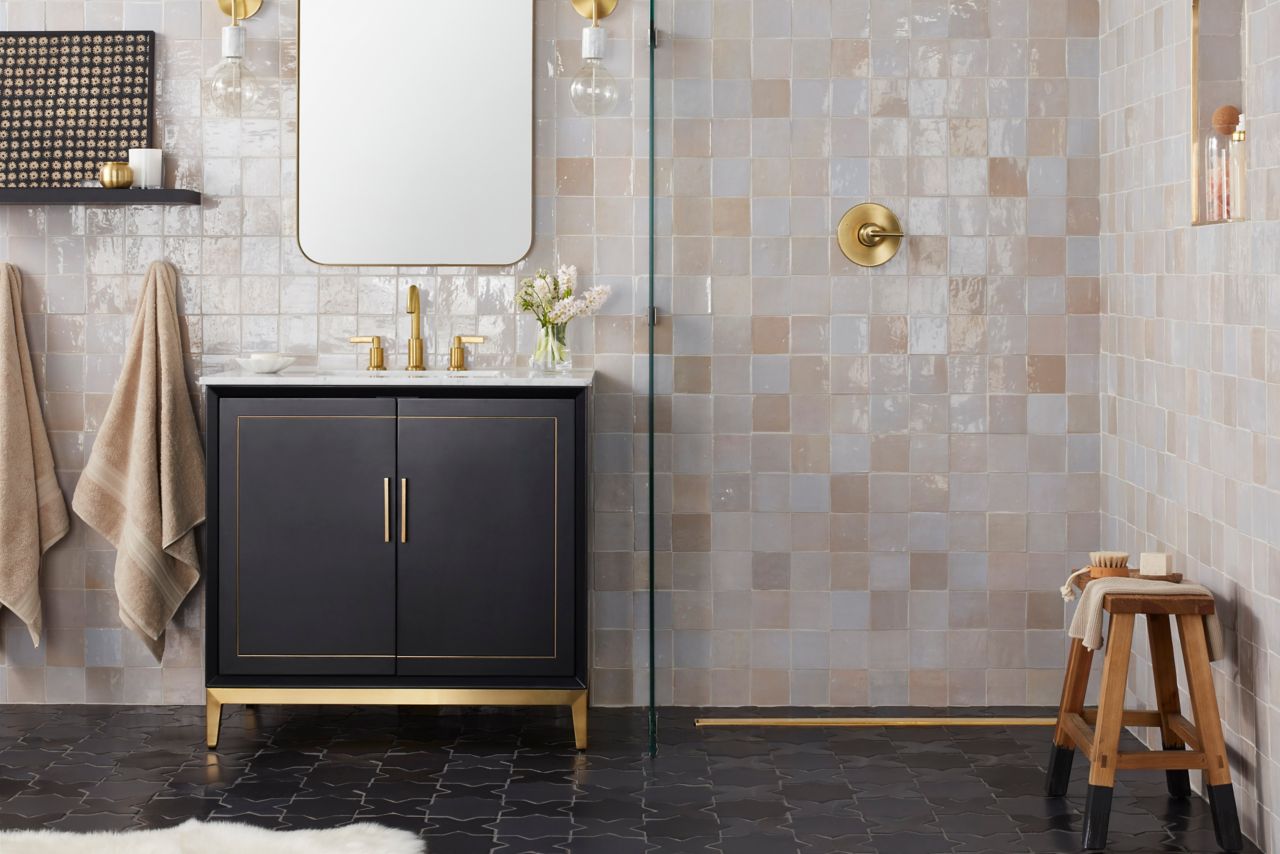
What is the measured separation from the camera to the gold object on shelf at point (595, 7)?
386cm

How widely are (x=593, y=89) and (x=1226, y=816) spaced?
2465 millimetres

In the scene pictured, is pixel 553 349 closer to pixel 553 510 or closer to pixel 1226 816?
pixel 553 510

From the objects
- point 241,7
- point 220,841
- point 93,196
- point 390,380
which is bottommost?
point 220,841

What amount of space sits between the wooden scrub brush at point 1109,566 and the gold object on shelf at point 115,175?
9.12 ft

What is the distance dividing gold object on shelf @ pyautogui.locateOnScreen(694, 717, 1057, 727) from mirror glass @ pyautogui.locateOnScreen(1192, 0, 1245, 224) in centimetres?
147

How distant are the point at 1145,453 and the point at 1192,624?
0.77 m

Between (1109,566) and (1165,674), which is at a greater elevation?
(1109,566)

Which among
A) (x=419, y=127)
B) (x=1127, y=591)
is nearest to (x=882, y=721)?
(x=1127, y=591)

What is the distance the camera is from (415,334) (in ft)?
12.8

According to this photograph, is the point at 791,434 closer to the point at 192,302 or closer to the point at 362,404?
the point at 362,404

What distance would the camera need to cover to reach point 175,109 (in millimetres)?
3912

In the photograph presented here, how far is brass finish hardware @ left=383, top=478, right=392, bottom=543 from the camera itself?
353 centimetres

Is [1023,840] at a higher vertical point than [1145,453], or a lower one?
lower

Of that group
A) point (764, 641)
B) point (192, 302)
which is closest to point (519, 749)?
point (764, 641)
